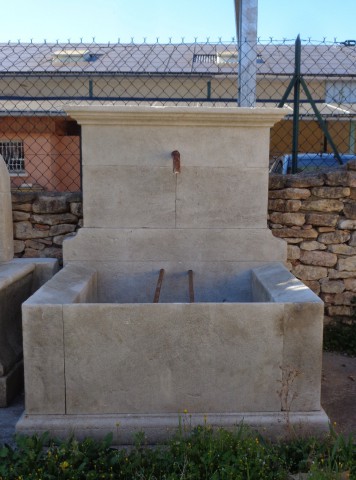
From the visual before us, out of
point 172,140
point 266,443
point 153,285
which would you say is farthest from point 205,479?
point 172,140

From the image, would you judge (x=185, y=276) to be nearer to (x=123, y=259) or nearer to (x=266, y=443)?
(x=123, y=259)

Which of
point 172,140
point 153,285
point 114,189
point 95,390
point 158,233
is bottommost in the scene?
point 95,390

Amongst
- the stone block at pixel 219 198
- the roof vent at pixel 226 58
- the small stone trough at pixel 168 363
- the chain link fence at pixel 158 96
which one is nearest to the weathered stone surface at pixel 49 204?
the stone block at pixel 219 198

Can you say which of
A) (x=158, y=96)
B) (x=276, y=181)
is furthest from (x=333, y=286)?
(x=158, y=96)

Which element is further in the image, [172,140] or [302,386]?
[172,140]

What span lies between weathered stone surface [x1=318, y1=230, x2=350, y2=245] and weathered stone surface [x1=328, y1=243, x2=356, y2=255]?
5 cm

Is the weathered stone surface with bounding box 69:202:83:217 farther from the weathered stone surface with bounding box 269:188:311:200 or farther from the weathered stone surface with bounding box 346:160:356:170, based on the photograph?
the weathered stone surface with bounding box 346:160:356:170

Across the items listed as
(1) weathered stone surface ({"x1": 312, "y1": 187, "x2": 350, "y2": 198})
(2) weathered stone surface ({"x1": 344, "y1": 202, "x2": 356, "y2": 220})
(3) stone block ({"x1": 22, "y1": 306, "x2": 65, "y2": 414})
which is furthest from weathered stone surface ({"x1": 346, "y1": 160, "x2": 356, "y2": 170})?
(3) stone block ({"x1": 22, "y1": 306, "x2": 65, "y2": 414})

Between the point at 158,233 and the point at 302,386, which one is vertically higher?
the point at 158,233

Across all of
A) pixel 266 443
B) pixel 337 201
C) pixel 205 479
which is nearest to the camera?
pixel 205 479

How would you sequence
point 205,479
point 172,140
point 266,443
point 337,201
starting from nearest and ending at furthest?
point 205,479 → point 266,443 → point 172,140 → point 337,201

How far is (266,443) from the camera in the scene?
109 inches

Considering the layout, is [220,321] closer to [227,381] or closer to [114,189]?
[227,381]

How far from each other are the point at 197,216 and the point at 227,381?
4.99 feet
